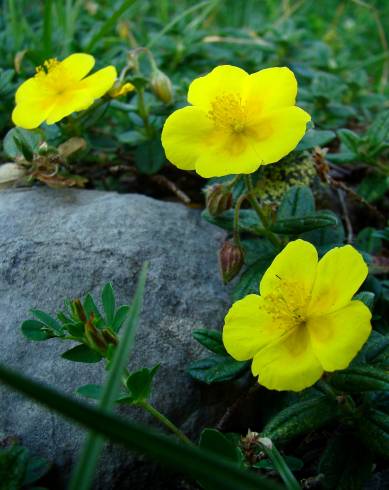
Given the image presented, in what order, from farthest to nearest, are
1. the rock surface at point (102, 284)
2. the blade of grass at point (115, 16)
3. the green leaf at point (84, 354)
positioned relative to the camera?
the blade of grass at point (115, 16)
the rock surface at point (102, 284)
the green leaf at point (84, 354)

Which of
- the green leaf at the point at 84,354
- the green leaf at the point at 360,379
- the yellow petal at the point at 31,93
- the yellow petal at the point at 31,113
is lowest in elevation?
the green leaf at the point at 360,379

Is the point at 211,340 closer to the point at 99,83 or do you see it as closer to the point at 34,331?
the point at 34,331

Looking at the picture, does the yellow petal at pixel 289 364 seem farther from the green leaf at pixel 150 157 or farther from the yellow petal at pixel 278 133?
the green leaf at pixel 150 157

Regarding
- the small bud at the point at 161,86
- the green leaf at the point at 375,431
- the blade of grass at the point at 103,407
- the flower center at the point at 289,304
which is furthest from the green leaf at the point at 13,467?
the small bud at the point at 161,86

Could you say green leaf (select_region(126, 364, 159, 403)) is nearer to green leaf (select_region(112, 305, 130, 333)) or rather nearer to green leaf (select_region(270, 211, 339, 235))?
green leaf (select_region(112, 305, 130, 333))

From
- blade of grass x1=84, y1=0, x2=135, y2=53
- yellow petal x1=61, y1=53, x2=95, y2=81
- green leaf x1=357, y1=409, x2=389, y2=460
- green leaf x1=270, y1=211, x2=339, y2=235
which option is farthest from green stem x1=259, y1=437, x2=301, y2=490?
blade of grass x1=84, y1=0, x2=135, y2=53

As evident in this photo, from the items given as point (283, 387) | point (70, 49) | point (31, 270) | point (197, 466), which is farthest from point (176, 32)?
point (197, 466)
